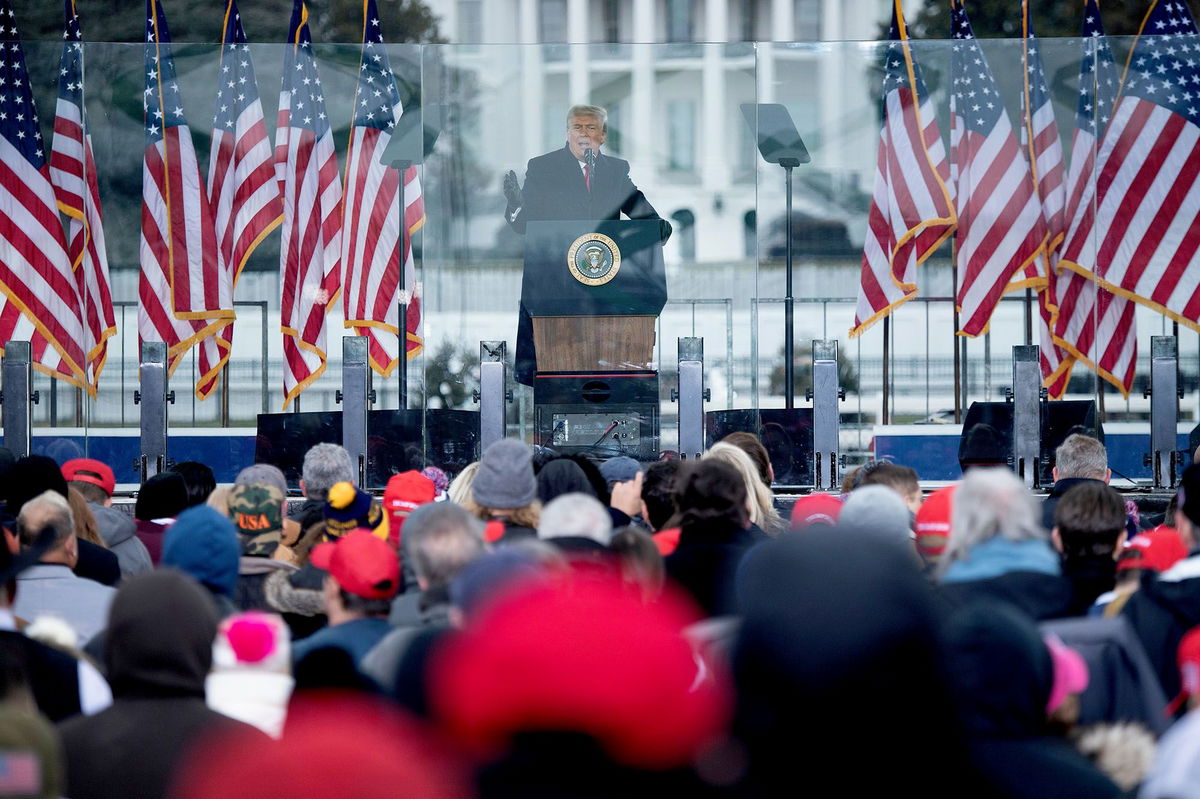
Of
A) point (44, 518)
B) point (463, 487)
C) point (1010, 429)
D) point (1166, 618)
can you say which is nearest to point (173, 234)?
point (463, 487)

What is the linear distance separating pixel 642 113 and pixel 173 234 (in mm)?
4303

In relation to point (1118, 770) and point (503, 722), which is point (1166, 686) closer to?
point (1118, 770)

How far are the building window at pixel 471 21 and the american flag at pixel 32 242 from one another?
11.4m

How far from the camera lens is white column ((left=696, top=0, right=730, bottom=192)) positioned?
13531mm

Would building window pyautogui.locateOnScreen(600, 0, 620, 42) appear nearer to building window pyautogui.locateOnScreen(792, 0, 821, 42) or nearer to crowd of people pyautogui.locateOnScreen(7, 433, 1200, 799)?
building window pyautogui.locateOnScreen(792, 0, 821, 42)

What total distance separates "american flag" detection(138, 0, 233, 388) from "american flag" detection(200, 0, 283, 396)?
149 millimetres

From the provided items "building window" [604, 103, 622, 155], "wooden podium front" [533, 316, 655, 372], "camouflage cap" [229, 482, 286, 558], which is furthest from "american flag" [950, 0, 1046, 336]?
"camouflage cap" [229, 482, 286, 558]

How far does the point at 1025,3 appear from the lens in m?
12.2

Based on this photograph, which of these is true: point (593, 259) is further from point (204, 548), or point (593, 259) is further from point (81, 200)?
point (204, 548)

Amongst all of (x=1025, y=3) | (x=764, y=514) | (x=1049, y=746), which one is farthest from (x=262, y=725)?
(x=1025, y=3)

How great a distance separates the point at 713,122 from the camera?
13.6 metres

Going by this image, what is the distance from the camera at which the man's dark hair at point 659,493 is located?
5742 millimetres

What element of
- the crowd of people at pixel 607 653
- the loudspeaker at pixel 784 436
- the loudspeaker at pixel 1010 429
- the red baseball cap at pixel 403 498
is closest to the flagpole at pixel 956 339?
the loudspeaker at pixel 1010 429

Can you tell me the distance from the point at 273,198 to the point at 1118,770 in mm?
10568
